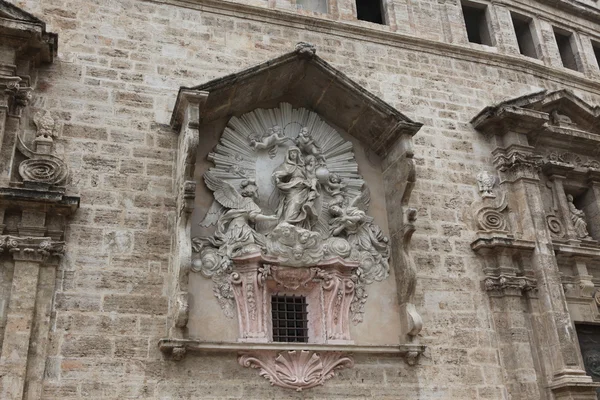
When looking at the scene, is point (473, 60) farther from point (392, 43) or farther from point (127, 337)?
point (127, 337)

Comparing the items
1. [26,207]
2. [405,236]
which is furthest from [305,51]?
[26,207]

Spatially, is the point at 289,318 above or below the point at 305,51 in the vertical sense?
below

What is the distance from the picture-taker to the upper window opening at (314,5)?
8.83m

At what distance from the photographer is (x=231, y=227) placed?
22.0 feet

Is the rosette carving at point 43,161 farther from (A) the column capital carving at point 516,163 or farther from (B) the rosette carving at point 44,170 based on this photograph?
(A) the column capital carving at point 516,163

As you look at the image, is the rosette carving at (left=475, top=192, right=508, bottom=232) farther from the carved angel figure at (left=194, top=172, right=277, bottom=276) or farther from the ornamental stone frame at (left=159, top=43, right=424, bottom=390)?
the carved angel figure at (left=194, top=172, right=277, bottom=276)

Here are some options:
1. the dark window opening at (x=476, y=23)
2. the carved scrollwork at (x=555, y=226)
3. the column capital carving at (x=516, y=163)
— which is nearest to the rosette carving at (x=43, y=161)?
the column capital carving at (x=516, y=163)

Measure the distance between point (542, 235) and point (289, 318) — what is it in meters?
3.47

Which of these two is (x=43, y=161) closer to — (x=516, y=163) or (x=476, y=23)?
(x=516, y=163)

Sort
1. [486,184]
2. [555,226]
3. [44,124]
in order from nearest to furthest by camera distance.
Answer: [44,124]
[486,184]
[555,226]

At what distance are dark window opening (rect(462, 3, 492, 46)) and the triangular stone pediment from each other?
3258mm

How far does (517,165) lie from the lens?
327 inches

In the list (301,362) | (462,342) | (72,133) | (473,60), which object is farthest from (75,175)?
(473,60)

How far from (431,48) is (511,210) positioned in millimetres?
2573
